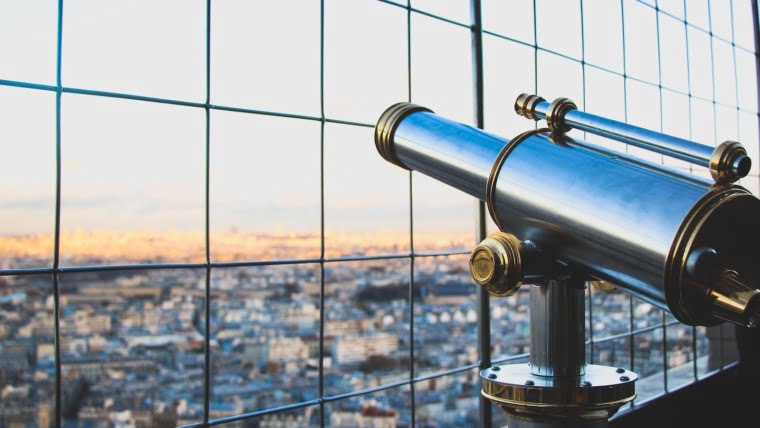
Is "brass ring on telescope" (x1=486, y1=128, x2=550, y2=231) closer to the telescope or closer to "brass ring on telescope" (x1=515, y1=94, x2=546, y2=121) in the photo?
the telescope

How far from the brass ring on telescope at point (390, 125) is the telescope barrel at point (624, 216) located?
0.20 m

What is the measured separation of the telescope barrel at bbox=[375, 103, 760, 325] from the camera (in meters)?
1.18

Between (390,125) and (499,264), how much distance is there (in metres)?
0.68

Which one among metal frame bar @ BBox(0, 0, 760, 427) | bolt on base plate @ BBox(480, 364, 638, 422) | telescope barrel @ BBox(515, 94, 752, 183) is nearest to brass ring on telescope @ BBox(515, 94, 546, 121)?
telescope barrel @ BBox(515, 94, 752, 183)

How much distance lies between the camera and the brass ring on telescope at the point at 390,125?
6.38 feet

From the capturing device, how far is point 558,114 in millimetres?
1646

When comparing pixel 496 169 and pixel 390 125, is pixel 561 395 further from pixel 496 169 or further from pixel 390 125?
pixel 390 125

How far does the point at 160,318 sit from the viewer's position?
2375 mm

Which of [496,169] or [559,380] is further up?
[496,169]

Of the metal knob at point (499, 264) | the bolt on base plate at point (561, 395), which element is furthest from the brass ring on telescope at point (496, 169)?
the bolt on base plate at point (561, 395)

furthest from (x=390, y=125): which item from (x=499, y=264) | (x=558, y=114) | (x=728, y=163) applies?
(x=728, y=163)

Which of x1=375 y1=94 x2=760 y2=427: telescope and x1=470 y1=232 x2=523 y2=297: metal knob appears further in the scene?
x1=470 y1=232 x2=523 y2=297: metal knob

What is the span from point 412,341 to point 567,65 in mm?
1863

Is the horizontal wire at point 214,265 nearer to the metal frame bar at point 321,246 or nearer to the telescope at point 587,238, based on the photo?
the metal frame bar at point 321,246
